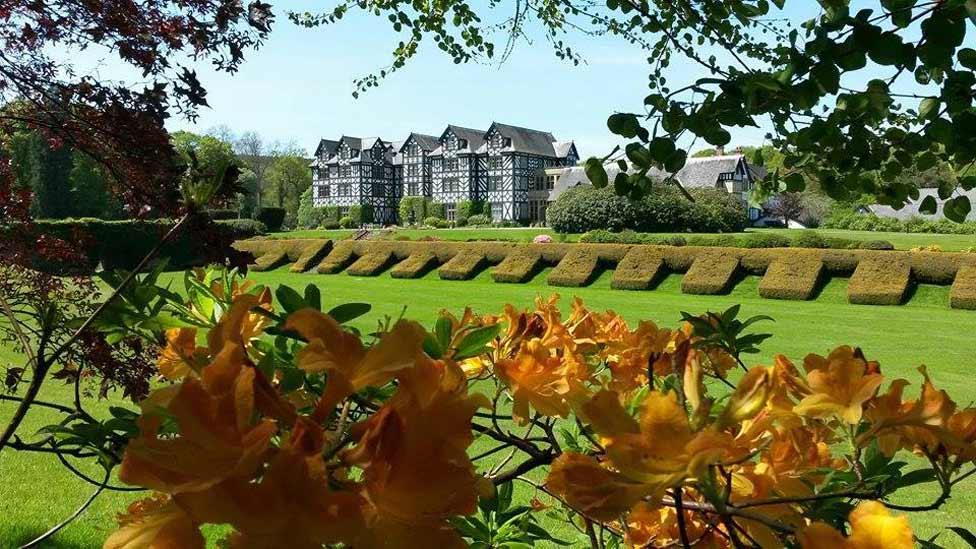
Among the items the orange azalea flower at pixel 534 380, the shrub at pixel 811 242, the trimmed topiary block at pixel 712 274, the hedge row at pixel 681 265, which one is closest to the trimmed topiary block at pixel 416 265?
the hedge row at pixel 681 265

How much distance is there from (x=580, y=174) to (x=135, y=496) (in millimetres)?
42177

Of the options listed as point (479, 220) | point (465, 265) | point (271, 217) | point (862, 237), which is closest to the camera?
point (465, 265)

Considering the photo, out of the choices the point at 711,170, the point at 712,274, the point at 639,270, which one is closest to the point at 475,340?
the point at 712,274

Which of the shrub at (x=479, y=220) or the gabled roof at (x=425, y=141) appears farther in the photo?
the gabled roof at (x=425, y=141)

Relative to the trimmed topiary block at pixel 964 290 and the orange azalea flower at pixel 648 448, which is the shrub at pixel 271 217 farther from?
the orange azalea flower at pixel 648 448

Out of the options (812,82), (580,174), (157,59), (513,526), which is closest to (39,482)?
(157,59)

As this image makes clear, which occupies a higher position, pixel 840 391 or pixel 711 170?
pixel 711 170

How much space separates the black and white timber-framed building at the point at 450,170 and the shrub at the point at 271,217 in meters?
10.6

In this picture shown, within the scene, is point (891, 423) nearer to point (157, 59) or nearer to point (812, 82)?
point (812, 82)

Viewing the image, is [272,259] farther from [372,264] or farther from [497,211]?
[497,211]

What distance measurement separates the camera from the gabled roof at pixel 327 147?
55219 millimetres

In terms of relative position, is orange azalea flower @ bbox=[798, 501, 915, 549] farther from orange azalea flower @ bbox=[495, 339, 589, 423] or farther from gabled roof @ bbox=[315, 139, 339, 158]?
gabled roof @ bbox=[315, 139, 339, 158]

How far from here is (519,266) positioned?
1703cm

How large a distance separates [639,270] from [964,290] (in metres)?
5.71
